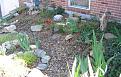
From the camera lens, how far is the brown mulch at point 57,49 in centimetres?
517

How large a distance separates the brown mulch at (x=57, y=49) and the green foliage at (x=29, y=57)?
295mm

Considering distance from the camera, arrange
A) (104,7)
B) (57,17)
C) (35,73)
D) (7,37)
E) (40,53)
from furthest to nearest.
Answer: (57,17) < (104,7) < (7,37) < (40,53) < (35,73)

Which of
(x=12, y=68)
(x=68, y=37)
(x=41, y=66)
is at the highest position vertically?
(x=68, y=37)

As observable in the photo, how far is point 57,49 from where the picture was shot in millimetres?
5797

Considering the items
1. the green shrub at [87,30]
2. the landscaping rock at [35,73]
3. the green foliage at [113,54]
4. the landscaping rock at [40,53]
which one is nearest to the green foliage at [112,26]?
the green shrub at [87,30]

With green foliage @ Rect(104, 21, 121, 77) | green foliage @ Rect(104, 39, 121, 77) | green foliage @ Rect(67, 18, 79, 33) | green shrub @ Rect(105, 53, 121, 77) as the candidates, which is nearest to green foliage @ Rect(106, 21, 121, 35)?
green foliage @ Rect(104, 21, 121, 77)

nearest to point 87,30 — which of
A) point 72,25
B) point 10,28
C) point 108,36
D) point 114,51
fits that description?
point 72,25

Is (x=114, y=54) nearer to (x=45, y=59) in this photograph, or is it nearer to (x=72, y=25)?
(x=45, y=59)

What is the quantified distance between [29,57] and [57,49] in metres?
0.69

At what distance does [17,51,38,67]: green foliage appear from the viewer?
5.26 m

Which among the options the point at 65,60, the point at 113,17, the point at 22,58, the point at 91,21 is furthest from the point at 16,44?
the point at 113,17

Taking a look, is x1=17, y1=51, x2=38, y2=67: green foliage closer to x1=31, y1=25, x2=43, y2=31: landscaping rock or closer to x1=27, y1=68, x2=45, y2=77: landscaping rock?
x1=27, y1=68, x2=45, y2=77: landscaping rock

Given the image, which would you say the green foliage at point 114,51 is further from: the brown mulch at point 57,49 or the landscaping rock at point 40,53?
the landscaping rock at point 40,53

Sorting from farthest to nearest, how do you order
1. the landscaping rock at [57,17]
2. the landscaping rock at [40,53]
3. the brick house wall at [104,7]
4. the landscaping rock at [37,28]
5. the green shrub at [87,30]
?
the landscaping rock at [57,17]
the landscaping rock at [37,28]
the brick house wall at [104,7]
the green shrub at [87,30]
the landscaping rock at [40,53]
